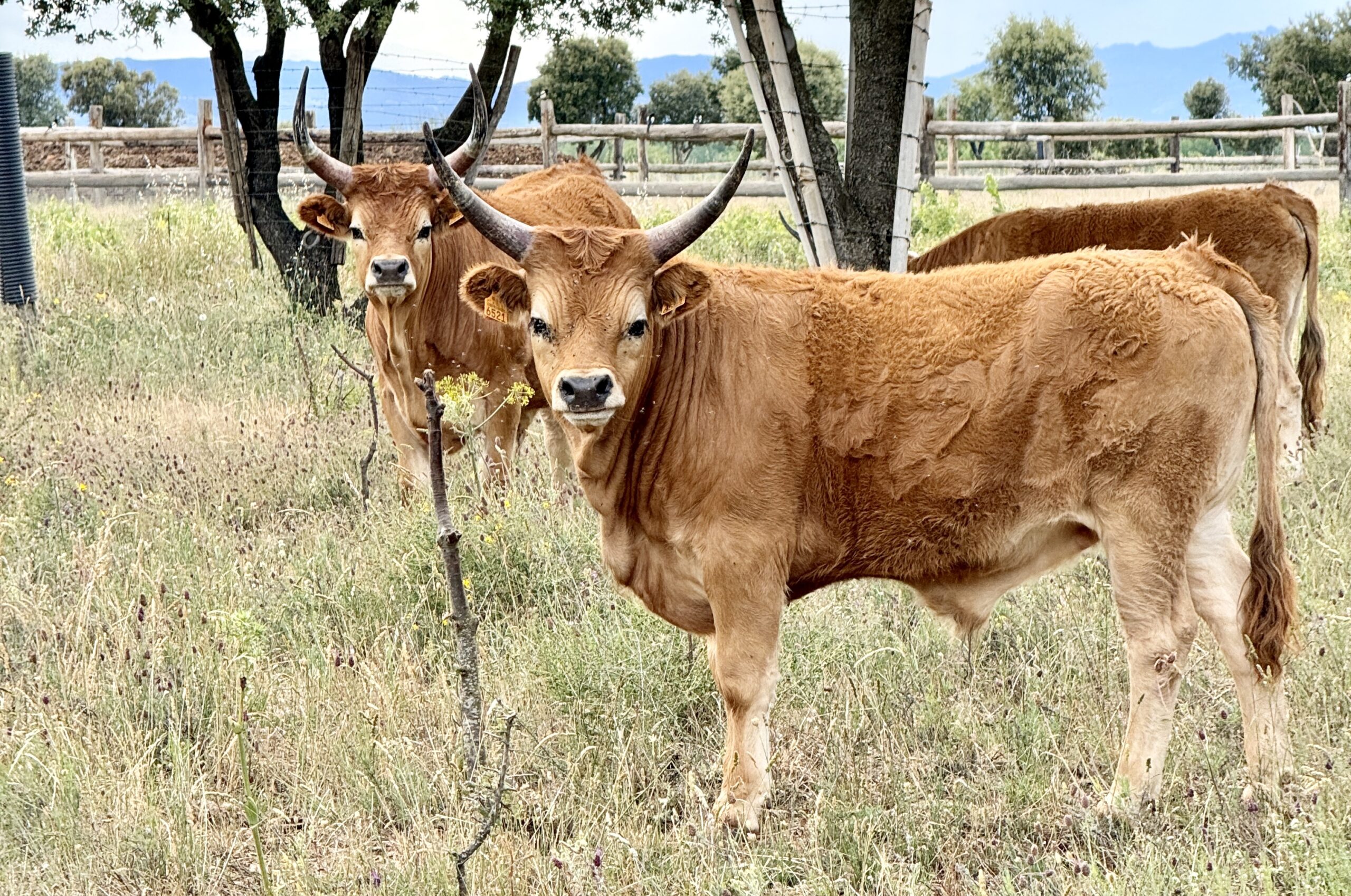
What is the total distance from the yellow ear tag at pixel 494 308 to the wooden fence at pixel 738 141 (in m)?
12.9

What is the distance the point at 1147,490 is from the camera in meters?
4.19

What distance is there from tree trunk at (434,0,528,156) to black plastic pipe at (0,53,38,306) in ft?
11.6

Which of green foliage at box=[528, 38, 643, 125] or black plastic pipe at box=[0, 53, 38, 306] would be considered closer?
black plastic pipe at box=[0, 53, 38, 306]

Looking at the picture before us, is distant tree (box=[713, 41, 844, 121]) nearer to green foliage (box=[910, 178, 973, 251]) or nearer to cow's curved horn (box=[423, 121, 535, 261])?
green foliage (box=[910, 178, 973, 251])

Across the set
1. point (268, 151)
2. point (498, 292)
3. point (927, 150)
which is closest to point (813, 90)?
point (927, 150)

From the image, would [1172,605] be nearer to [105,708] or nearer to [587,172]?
[105,708]

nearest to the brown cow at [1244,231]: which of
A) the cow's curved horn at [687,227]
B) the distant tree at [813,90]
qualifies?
the cow's curved horn at [687,227]

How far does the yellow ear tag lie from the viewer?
464cm

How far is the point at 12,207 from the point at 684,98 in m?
78.4

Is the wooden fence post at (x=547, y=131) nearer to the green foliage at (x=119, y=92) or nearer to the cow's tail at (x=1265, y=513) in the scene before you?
the cow's tail at (x=1265, y=513)

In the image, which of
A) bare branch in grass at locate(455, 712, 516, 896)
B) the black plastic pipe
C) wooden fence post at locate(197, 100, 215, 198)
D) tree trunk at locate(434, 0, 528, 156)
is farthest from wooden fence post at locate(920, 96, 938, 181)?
bare branch in grass at locate(455, 712, 516, 896)

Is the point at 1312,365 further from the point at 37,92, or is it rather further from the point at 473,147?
the point at 37,92

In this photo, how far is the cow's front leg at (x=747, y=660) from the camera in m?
4.28

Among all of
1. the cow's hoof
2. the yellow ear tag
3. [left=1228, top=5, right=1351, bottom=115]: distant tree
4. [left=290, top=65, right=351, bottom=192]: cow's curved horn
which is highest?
[left=1228, top=5, right=1351, bottom=115]: distant tree
